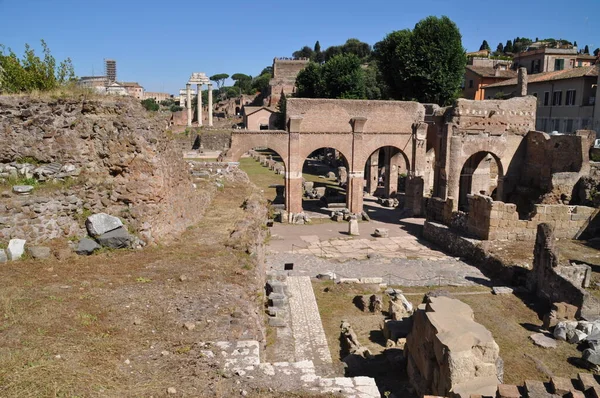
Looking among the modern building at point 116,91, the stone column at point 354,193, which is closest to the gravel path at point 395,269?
the modern building at point 116,91

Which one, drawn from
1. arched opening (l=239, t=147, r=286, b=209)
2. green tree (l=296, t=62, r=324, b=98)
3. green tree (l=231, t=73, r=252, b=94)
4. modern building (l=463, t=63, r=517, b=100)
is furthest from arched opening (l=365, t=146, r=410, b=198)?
green tree (l=231, t=73, r=252, b=94)

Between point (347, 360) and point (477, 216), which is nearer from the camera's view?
point (347, 360)

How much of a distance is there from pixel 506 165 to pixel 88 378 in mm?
26863

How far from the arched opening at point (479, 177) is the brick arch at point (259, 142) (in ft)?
37.5

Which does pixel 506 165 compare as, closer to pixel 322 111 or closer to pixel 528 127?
pixel 528 127

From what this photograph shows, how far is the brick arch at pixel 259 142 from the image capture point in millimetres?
26875

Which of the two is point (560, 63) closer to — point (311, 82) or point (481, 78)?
point (481, 78)

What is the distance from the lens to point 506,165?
90.5ft

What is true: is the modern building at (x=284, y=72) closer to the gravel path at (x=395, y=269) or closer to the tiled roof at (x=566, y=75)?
the tiled roof at (x=566, y=75)

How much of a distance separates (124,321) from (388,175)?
27660 millimetres

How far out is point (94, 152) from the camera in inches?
372

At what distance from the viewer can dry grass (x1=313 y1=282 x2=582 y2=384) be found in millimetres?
10172

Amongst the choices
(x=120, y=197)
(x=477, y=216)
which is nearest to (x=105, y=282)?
(x=120, y=197)

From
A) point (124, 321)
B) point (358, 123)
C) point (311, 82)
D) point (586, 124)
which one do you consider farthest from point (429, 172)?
point (124, 321)
